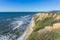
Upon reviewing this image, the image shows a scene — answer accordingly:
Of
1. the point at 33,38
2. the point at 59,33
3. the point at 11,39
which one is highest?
the point at 59,33

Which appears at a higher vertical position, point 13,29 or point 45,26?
point 45,26

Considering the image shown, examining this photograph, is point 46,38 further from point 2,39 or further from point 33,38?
point 2,39

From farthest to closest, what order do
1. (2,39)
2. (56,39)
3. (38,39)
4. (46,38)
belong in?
1. (2,39)
2. (38,39)
3. (46,38)
4. (56,39)

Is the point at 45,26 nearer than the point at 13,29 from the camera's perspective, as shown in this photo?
Yes

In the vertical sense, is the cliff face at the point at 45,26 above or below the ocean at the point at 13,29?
above

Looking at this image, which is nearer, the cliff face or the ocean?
the cliff face

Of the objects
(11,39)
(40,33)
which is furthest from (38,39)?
(11,39)

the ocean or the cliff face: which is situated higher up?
the cliff face

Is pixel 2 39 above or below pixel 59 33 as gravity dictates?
below

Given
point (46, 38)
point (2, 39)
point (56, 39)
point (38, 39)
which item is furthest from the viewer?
point (2, 39)

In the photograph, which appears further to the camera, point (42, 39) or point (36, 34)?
point (36, 34)

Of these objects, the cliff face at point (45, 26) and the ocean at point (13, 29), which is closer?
the cliff face at point (45, 26)
